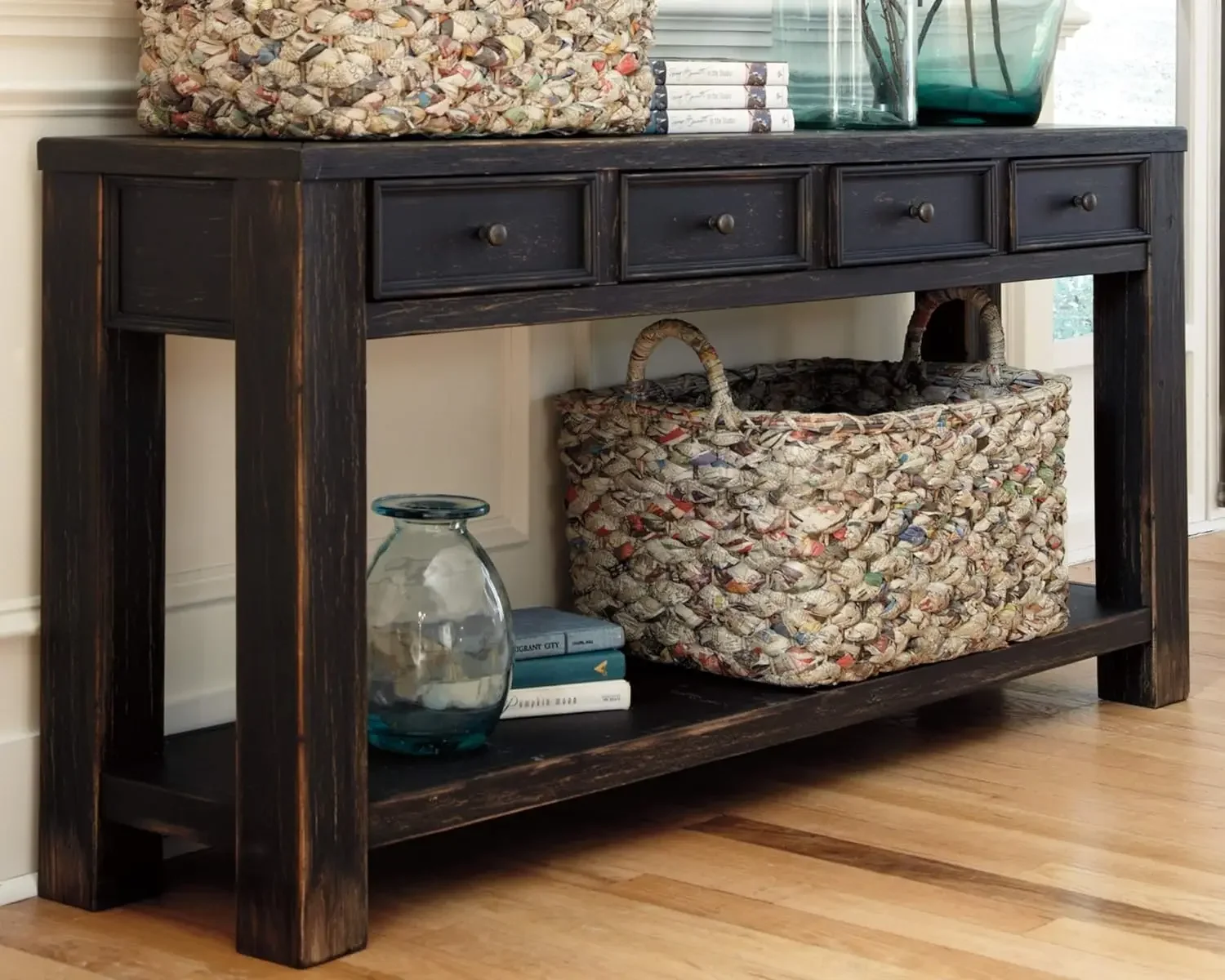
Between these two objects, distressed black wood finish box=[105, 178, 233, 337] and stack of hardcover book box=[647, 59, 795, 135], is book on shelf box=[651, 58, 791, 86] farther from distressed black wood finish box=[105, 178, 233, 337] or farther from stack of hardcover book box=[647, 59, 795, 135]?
distressed black wood finish box=[105, 178, 233, 337]

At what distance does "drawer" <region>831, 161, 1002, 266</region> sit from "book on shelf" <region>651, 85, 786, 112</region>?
0.15 m

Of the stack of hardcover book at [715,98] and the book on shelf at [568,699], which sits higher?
the stack of hardcover book at [715,98]

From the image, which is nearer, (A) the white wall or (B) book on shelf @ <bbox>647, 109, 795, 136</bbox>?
(A) the white wall

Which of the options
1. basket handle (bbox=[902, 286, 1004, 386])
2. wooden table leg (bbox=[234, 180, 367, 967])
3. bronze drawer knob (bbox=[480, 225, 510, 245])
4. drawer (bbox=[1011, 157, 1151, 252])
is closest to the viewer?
wooden table leg (bbox=[234, 180, 367, 967])

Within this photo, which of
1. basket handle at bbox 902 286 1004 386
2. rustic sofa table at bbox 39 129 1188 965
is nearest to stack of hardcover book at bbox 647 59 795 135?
rustic sofa table at bbox 39 129 1188 965

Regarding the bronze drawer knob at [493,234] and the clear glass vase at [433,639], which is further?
the clear glass vase at [433,639]

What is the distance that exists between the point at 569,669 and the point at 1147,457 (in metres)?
0.91

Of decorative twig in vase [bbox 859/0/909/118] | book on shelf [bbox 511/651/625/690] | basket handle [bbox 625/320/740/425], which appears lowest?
book on shelf [bbox 511/651/625/690]

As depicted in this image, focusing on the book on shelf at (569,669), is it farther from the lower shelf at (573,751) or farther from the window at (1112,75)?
the window at (1112,75)

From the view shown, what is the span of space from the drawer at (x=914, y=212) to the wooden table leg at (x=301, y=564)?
641 mm

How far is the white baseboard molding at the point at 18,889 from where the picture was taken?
6.22ft

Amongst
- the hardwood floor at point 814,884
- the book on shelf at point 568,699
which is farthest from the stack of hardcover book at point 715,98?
the hardwood floor at point 814,884

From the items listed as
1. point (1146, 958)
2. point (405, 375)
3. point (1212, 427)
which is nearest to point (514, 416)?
point (405, 375)

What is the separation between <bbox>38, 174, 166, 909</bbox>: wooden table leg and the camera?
1827 millimetres
